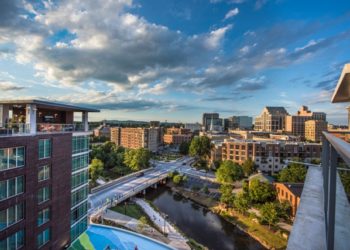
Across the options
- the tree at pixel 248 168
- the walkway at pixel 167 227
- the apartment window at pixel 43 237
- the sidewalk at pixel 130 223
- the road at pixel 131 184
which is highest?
the apartment window at pixel 43 237

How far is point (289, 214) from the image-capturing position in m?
27.2

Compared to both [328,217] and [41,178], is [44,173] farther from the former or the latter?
[328,217]

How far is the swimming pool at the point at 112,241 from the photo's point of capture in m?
17.0

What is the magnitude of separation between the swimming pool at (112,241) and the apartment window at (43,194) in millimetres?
4810

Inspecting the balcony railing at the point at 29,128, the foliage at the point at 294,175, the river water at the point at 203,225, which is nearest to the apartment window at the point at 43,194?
the balcony railing at the point at 29,128

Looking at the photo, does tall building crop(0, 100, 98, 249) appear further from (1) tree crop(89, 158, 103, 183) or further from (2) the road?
(1) tree crop(89, 158, 103, 183)

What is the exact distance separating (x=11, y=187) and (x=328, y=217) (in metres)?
12.4

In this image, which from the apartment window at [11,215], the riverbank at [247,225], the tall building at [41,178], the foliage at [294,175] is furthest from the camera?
the foliage at [294,175]

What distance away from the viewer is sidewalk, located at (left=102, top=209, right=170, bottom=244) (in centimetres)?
2391

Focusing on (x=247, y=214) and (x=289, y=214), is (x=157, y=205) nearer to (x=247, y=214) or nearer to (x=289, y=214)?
(x=247, y=214)

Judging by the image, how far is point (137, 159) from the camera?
168 feet

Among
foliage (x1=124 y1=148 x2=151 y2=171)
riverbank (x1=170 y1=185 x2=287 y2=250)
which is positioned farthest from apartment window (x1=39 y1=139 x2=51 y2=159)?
foliage (x1=124 y1=148 x2=151 y2=171)

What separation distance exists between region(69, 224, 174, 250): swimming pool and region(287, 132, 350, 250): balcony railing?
15.3m

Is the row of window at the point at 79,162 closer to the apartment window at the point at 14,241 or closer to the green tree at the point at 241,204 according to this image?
the apartment window at the point at 14,241
